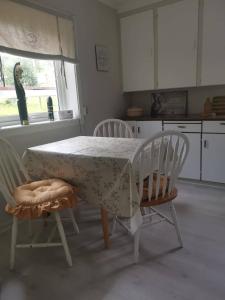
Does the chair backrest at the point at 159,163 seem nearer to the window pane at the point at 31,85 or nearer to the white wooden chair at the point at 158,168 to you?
the white wooden chair at the point at 158,168

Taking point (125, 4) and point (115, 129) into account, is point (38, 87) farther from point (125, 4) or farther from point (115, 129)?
point (125, 4)

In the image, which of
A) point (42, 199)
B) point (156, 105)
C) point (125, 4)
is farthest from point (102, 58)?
point (42, 199)

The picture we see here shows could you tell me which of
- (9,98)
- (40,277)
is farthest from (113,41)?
(40,277)

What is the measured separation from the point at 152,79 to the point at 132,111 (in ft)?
1.70

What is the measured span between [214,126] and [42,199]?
2.07 meters

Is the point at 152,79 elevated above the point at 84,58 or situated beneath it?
situated beneath

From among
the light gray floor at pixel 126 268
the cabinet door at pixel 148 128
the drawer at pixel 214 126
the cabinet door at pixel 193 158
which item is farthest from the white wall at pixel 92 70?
the drawer at pixel 214 126

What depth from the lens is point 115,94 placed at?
3361mm

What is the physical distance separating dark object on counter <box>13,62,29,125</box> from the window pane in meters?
0.12

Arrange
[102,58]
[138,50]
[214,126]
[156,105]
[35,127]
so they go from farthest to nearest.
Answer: [156,105] < [138,50] < [102,58] < [214,126] < [35,127]

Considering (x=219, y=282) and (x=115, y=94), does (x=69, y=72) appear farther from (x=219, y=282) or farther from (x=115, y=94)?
(x=219, y=282)

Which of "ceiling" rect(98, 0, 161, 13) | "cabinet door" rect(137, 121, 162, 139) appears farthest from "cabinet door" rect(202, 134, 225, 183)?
"ceiling" rect(98, 0, 161, 13)

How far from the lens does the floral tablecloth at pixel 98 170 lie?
1421 millimetres

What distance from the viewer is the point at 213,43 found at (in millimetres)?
2664
